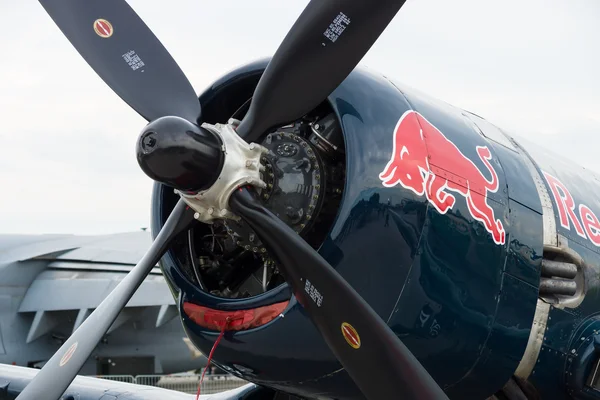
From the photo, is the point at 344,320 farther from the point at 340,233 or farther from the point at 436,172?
the point at 436,172

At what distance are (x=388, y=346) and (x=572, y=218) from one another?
7.87 feet

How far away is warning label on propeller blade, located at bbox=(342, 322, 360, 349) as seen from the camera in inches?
154

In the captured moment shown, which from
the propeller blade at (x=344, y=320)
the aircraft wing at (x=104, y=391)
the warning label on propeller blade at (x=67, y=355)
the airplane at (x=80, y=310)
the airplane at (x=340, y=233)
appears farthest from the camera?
the airplane at (x=80, y=310)

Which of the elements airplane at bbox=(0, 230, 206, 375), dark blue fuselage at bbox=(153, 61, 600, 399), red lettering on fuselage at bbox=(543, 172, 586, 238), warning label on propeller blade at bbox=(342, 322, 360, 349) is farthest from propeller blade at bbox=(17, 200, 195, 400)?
airplane at bbox=(0, 230, 206, 375)

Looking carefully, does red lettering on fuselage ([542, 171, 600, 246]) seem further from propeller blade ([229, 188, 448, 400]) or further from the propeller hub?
the propeller hub

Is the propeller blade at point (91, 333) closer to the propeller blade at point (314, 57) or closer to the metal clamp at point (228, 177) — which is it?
the metal clamp at point (228, 177)

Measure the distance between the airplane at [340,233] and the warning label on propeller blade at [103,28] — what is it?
0.01 metres

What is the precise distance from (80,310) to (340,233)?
53.1 ft

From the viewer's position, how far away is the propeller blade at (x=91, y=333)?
4180 mm

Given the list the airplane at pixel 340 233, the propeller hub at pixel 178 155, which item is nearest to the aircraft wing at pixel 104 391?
the airplane at pixel 340 233

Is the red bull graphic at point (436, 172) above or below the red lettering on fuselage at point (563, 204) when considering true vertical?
above

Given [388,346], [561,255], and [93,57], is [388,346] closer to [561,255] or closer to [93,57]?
[561,255]

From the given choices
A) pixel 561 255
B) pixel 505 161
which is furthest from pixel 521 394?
pixel 505 161

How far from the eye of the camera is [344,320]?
3.91 m
